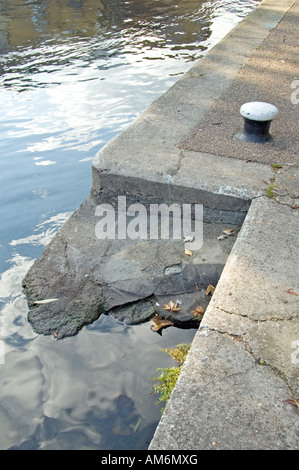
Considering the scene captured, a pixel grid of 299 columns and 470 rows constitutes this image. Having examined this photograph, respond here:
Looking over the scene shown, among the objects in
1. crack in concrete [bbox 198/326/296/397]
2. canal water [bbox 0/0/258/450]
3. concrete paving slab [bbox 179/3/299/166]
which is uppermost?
concrete paving slab [bbox 179/3/299/166]

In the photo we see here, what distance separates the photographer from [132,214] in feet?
12.6

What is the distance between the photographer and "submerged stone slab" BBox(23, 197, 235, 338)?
315 cm

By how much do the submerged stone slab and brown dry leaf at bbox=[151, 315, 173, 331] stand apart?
0.04 m

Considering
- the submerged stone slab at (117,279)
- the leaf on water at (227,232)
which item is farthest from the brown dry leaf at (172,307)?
the leaf on water at (227,232)

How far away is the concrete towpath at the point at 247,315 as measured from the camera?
1.92m

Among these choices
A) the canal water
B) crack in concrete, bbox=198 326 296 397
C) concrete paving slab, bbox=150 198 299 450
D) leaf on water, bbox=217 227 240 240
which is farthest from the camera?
leaf on water, bbox=217 227 240 240

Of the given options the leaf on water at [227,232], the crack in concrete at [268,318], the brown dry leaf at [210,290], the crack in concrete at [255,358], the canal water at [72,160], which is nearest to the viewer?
the crack in concrete at [255,358]

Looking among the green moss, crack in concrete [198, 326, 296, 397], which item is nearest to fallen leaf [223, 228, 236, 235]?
the green moss

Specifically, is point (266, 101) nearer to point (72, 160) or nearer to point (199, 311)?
point (72, 160)

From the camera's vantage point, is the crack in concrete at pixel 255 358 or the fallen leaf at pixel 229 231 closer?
the crack in concrete at pixel 255 358

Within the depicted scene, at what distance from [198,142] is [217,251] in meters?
1.28

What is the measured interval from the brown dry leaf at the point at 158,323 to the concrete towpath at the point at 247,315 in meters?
0.57

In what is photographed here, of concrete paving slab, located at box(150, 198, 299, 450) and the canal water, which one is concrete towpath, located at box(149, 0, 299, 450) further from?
the canal water

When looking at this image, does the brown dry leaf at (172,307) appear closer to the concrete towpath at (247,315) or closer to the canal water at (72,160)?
the canal water at (72,160)
